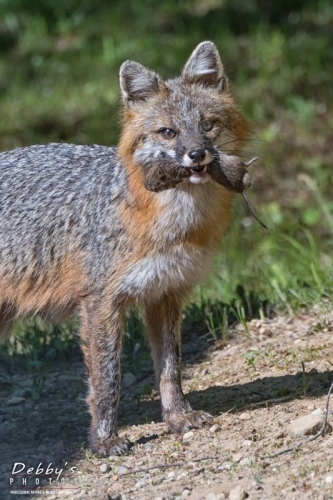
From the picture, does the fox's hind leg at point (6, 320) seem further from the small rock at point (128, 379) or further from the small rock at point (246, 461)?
the small rock at point (246, 461)

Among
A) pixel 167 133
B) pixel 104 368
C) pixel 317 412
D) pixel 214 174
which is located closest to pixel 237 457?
pixel 317 412

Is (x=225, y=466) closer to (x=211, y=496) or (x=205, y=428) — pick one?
(x=211, y=496)

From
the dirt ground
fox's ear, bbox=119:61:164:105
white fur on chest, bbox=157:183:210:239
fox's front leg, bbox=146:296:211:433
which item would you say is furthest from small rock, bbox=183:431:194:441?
fox's ear, bbox=119:61:164:105

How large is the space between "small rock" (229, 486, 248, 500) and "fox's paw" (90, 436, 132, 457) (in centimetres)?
105

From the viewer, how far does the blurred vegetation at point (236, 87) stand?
8531mm

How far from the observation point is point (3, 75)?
12250mm

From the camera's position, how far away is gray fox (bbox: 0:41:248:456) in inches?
204

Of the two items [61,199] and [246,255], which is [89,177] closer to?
[61,199]

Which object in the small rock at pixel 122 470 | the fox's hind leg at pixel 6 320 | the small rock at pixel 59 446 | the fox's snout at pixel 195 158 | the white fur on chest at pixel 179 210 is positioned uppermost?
the fox's snout at pixel 195 158

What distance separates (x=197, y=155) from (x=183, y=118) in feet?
1.20

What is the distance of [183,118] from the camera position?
516cm

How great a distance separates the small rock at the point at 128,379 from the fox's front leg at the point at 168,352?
765mm

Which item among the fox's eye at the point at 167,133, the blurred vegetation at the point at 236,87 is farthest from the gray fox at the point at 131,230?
the blurred vegetation at the point at 236,87

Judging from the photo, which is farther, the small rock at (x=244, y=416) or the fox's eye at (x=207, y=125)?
the small rock at (x=244, y=416)
